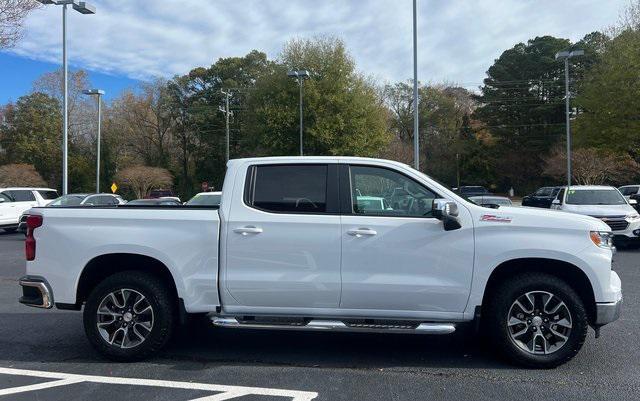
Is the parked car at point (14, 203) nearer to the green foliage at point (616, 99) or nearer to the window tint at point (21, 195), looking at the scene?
the window tint at point (21, 195)

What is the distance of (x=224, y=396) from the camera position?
14.4ft

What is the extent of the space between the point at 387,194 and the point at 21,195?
20.5 m

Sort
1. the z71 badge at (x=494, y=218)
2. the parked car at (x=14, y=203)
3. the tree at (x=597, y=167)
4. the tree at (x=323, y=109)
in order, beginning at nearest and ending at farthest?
the z71 badge at (x=494, y=218), the parked car at (x=14, y=203), the tree at (x=597, y=167), the tree at (x=323, y=109)

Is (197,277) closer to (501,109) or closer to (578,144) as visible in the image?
(578,144)

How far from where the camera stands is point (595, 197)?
49.8ft

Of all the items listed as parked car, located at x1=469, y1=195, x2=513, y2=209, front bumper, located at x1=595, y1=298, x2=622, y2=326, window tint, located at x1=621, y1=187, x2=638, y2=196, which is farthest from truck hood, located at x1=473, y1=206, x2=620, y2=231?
window tint, located at x1=621, y1=187, x2=638, y2=196

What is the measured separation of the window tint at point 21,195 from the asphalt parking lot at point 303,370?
1658cm

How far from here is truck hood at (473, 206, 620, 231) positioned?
4.98 m

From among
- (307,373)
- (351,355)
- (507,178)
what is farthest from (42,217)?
(507,178)

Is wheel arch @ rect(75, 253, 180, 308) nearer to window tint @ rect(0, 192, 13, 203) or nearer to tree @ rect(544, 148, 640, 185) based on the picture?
window tint @ rect(0, 192, 13, 203)

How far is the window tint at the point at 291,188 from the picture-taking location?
5234 millimetres

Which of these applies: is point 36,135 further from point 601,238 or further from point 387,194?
point 601,238

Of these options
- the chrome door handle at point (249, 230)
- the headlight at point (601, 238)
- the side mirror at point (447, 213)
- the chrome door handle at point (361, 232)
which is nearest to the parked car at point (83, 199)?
the chrome door handle at point (249, 230)

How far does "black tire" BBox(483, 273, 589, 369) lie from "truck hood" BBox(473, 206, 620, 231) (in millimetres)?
518
